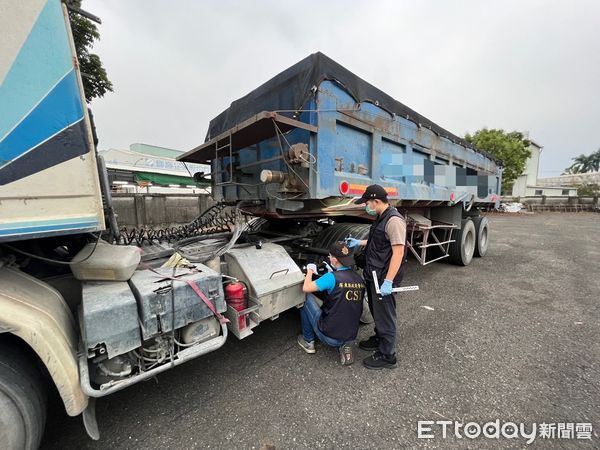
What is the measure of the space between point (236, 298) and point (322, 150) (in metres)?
1.60

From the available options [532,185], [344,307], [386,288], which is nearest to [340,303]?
[344,307]

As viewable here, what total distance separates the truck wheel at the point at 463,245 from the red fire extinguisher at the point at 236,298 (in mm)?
5124

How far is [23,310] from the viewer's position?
133cm

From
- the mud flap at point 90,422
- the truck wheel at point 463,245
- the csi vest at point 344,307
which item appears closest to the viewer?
the mud flap at point 90,422

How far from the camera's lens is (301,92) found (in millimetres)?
2613

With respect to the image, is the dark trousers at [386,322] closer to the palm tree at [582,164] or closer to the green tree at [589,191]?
the green tree at [589,191]

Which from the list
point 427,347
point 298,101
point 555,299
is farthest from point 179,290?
point 555,299

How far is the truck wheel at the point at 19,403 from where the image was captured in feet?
4.26

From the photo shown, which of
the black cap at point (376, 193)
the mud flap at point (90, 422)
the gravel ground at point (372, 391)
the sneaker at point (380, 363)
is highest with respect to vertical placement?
the black cap at point (376, 193)

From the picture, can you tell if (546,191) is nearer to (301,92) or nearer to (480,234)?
(480,234)

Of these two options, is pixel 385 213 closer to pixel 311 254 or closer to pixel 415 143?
pixel 311 254

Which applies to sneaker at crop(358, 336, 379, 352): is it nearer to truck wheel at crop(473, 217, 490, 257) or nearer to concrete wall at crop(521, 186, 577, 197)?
truck wheel at crop(473, 217, 490, 257)

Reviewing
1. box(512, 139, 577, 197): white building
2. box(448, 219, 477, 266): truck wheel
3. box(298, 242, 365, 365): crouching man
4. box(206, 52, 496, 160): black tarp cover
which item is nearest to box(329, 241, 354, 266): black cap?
box(298, 242, 365, 365): crouching man

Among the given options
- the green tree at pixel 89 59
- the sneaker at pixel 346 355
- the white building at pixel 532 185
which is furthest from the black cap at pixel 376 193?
the white building at pixel 532 185
